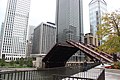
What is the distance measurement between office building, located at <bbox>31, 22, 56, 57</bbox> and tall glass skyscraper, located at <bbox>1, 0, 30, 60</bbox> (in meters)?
10.5

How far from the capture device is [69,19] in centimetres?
10775

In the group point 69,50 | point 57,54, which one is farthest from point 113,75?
point 69,50

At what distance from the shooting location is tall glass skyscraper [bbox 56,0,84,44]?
10306 centimetres

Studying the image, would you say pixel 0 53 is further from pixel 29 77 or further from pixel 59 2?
pixel 29 77

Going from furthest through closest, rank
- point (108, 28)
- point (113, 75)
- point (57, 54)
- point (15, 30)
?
point (15, 30) < point (57, 54) < point (108, 28) < point (113, 75)

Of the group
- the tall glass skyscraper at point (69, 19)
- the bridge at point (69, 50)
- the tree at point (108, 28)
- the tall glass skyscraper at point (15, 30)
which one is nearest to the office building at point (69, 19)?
the tall glass skyscraper at point (69, 19)

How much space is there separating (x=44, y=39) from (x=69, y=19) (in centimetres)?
2723

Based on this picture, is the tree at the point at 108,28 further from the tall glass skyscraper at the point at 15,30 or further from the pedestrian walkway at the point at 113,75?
the tall glass skyscraper at the point at 15,30

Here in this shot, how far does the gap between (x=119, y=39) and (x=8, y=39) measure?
10656 centimetres

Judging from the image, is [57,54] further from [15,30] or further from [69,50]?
[15,30]

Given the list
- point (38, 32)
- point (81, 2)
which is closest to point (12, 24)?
point (38, 32)

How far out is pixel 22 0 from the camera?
124m

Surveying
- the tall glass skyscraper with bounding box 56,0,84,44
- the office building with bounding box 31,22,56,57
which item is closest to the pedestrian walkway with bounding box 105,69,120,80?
the tall glass skyscraper with bounding box 56,0,84,44

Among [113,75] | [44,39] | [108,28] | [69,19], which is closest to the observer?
[113,75]
